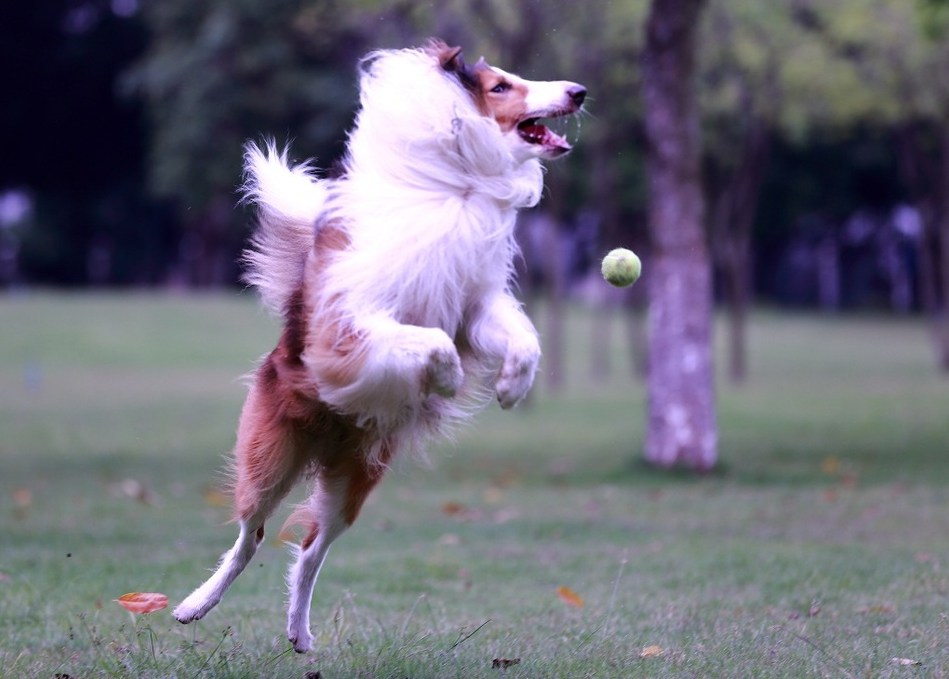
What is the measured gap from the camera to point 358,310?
494 centimetres

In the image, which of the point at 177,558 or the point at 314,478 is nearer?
the point at 314,478

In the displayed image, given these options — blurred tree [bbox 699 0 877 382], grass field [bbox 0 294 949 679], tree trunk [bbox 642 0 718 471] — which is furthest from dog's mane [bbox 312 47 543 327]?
blurred tree [bbox 699 0 877 382]

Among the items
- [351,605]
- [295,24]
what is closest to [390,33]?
[295,24]

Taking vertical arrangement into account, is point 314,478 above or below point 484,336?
below

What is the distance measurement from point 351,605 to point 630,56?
15656 mm

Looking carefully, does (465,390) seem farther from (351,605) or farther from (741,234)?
(741,234)

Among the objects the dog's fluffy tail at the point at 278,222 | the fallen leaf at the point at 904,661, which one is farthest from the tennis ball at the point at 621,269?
the fallen leaf at the point at 904,661

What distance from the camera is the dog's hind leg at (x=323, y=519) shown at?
557 centimetres

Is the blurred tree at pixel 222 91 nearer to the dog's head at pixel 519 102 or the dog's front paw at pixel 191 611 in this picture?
the dog's head at pixel 519 102

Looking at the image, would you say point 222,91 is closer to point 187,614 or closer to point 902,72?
point 902,72

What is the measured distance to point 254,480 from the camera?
5.55 metres

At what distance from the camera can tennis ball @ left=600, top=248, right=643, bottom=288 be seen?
5.45 metres

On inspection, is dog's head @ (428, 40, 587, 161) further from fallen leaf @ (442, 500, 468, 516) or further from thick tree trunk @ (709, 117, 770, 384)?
thick tree trunk @ (709, 117, 770, 384)

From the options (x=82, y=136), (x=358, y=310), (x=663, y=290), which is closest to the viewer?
(x=358, y=310)
